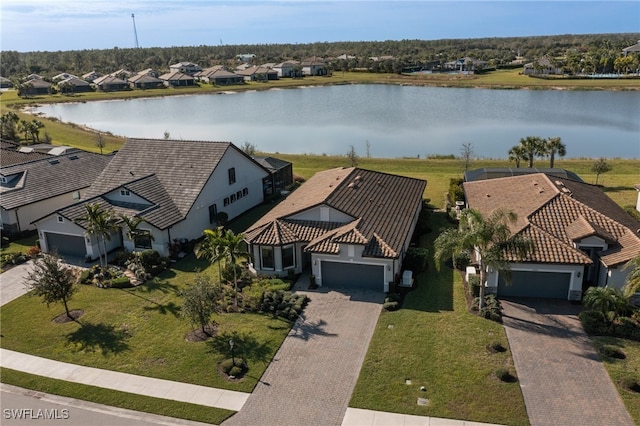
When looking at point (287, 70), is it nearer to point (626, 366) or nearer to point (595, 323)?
point (595, 323)

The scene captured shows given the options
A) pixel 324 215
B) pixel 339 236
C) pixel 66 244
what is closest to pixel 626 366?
pixel 339 236

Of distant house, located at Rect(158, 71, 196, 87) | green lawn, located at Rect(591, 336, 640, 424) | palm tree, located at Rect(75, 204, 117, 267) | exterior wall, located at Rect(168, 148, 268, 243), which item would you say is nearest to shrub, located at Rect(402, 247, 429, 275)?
green lawn, located at Rect(591, 336, 640, 424)

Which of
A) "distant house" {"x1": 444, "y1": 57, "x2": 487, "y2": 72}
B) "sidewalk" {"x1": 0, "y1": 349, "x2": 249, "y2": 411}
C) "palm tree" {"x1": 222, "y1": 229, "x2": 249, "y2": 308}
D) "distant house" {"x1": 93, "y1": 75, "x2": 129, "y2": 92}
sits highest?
"distant house" {"x1": 444, "y1": 57, "x2": 487, "y2": 72}

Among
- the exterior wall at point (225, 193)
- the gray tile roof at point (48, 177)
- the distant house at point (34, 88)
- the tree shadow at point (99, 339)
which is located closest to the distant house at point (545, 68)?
the exterior wall at point (225, 193)

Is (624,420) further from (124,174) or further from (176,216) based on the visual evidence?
(124,174)

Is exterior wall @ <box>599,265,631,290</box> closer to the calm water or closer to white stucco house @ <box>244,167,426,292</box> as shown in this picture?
white stucco house @ <box>244,167,426,292</box>

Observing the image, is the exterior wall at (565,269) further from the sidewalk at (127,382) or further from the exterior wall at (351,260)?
the sidewalk at (127,382)
